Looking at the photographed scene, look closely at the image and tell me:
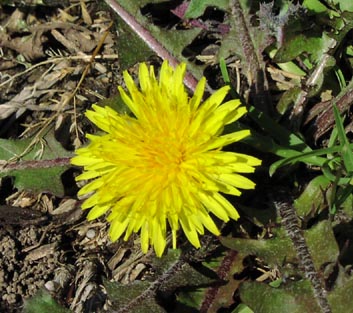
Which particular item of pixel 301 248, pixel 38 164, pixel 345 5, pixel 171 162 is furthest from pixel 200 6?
pixel 301 248

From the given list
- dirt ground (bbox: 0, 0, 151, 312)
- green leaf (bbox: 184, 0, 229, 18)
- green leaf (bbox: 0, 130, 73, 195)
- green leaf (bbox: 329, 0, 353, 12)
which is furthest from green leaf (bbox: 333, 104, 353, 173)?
green leaf (bbox: 0, 130, 73, 195)

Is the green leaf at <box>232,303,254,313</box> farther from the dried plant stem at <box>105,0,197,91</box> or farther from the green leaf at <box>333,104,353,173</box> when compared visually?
the dried plant stem at <box>105,0,197,91</box>

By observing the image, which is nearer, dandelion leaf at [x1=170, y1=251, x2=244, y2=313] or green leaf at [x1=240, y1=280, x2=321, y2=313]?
green leaf at [x1=240, y1=280, x2=321, y2=313]

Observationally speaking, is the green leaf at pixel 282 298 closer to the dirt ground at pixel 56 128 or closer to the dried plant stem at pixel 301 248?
the dried plant stem at pixel 301 248

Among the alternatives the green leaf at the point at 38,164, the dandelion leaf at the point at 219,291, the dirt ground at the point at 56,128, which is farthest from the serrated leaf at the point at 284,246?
the green leaf at the point at 38,164

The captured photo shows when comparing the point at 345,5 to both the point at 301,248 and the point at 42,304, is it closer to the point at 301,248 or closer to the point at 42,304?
the point at 301,248

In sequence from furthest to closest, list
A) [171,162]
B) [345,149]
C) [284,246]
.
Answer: [284,246] → [345,149] → [171,162]
